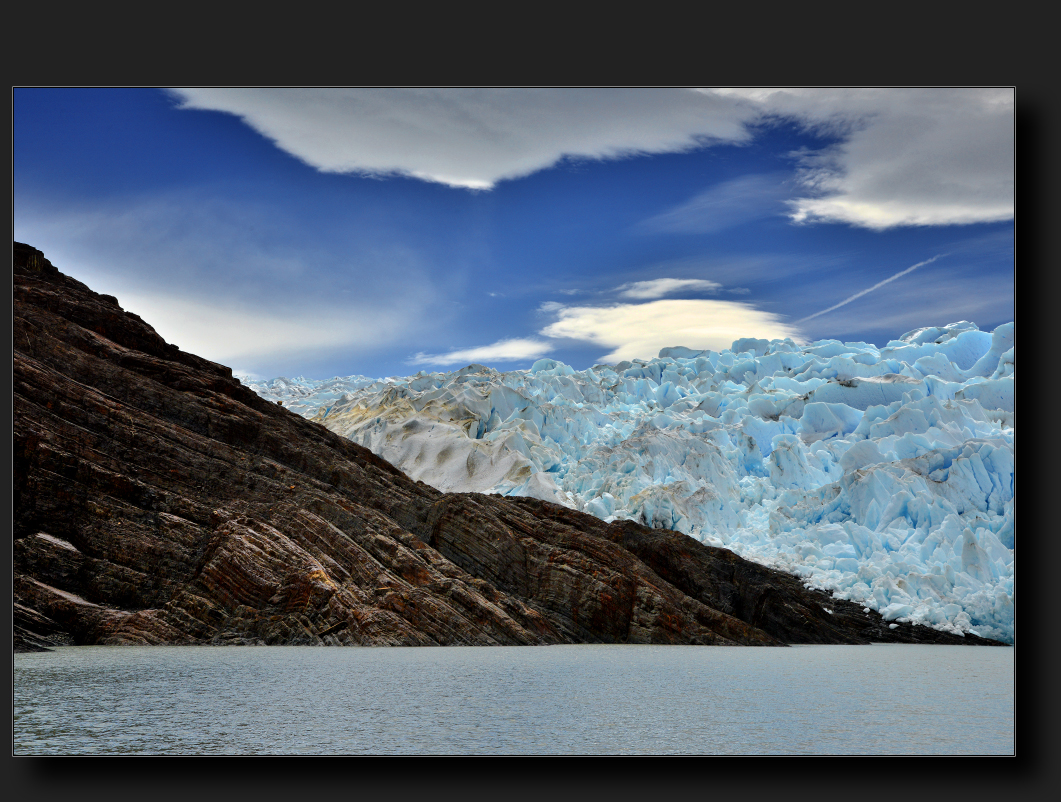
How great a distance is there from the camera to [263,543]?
23.3 metres

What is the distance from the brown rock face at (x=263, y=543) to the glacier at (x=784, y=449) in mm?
2389

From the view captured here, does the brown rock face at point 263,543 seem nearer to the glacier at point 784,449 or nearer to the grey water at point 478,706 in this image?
the glacier at point 784,449

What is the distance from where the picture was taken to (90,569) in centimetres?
2111

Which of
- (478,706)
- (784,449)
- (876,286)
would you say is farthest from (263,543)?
(784,449)

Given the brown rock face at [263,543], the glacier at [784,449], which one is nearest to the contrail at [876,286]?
the glacier at [784,449]

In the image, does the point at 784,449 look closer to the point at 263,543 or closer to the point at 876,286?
the point at 876,286

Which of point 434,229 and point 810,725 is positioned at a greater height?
point 434,229

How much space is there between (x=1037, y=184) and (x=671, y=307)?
9.98 metres

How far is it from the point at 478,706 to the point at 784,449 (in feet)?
91.2

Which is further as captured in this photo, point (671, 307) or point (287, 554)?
point (287, 554)

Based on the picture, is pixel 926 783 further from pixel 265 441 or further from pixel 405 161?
pixel 265 441

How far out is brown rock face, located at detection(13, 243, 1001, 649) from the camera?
69.7 feet

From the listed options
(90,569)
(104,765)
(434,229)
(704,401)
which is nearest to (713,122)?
(434,229)

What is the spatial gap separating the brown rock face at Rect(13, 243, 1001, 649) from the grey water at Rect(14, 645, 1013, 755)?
2.67m
